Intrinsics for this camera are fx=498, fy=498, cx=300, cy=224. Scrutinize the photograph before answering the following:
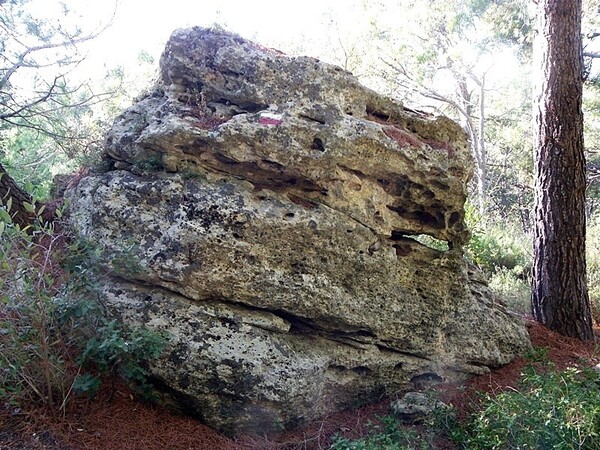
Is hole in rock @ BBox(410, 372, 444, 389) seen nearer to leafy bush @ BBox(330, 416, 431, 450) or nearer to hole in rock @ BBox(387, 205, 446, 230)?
leafy bush @ BBox(330, 416, 431, 450)

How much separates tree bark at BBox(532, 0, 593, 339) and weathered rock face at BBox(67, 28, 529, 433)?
5.76 feet

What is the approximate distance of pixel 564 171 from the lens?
598 cm

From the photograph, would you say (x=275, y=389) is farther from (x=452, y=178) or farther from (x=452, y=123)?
(x=452, y=123)

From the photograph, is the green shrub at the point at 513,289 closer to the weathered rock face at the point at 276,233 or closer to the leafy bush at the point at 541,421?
the weathered rock face at the point at 276,233

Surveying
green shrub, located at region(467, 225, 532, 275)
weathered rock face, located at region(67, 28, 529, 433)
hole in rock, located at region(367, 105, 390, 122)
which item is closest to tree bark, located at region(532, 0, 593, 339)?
weathered rock face, located at region(67, 28, 529, 433)

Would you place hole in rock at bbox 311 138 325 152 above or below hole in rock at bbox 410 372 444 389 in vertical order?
above

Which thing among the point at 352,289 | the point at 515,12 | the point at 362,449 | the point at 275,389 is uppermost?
the point at 515,12

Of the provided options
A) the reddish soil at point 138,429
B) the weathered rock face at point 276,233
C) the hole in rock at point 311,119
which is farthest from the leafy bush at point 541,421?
the hole in rock at point 311,119

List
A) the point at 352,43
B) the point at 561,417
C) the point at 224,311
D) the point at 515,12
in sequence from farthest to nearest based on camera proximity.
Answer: the point at 352,43
the point at 515,12
the point at 224,311
the point at 561,417

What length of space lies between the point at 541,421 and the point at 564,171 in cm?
369

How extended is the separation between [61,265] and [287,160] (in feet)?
6.31

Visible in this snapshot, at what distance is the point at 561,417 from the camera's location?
3.23 m

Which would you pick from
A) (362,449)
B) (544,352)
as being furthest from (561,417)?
(544,352)

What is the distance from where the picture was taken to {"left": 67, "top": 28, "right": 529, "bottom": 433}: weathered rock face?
152 inches
